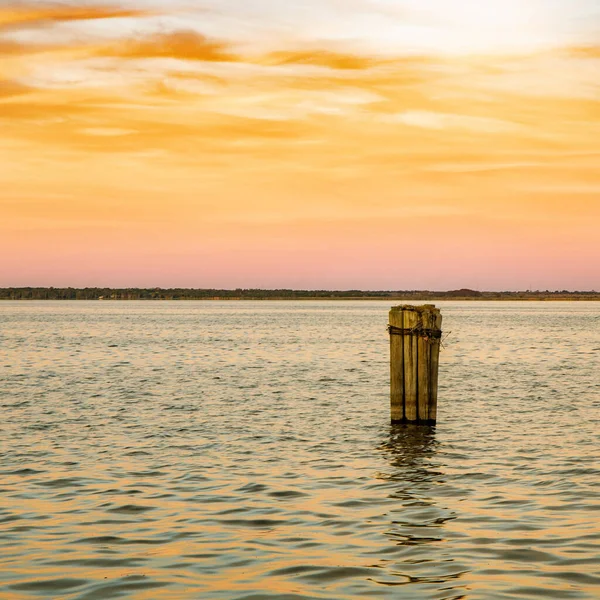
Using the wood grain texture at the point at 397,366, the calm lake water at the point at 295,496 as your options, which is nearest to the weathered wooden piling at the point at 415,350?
the wood grain texture at the point at 397,366

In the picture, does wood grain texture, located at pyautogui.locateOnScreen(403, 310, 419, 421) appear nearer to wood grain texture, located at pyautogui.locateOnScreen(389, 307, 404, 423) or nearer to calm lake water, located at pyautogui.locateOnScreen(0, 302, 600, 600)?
wood grain texture, located at pyautogui.locateOnScreen(389, 307, 404, 423)

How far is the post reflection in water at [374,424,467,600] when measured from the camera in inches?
376

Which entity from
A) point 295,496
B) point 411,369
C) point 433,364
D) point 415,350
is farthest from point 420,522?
point 433,364

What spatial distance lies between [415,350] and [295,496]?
6.38m

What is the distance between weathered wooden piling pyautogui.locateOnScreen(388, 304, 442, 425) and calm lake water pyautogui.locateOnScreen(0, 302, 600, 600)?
1.00m

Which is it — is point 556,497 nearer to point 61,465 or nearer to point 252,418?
point 61,465

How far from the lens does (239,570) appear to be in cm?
1001

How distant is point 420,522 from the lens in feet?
40.4

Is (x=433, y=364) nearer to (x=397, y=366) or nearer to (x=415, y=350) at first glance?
(x=415, y=350)

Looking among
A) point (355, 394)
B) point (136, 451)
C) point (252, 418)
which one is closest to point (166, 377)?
point (355, 394)

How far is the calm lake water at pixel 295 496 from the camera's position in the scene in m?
9.73

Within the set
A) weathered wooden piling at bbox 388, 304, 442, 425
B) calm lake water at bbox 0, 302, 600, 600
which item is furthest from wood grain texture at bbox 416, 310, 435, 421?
calm lake water at bbox 0, 302, 600, 600

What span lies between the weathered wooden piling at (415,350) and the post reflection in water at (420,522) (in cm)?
106

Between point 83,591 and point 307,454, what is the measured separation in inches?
356
